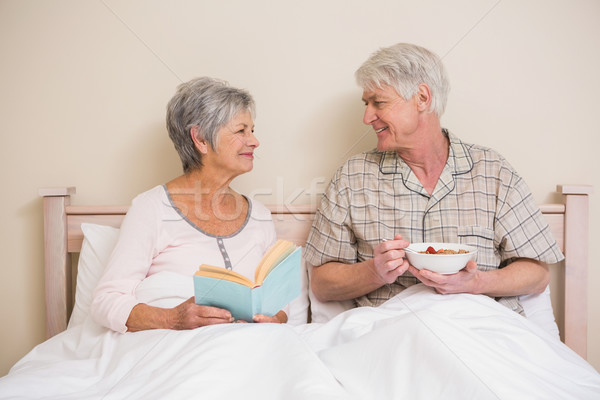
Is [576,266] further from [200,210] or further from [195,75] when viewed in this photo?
[195,75]

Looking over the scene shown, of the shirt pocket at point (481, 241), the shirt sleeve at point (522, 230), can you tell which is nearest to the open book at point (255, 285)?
the shirt pocket at point (481, 241)

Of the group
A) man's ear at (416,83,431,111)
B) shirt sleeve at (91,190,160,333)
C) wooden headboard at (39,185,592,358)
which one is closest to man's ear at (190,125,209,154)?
shirt sleeve at (91,190,160,333)

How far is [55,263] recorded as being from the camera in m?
1.81

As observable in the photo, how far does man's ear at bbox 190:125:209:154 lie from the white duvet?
0.63 m

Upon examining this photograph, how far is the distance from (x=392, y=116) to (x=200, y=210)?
701 millimetres

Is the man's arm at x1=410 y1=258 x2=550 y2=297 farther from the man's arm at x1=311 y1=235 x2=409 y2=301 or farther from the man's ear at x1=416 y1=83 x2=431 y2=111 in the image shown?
the man's ear at x1=416 y1=83 x2=431 y2=111

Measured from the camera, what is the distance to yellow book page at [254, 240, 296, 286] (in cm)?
122

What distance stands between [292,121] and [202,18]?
0.55 m

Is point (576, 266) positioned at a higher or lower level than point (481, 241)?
lower

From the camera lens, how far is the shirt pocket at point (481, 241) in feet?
5.08

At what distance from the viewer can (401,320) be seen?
1118mm

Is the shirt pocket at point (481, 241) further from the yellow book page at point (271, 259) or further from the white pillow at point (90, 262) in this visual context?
the white pillow at point (90, 262)

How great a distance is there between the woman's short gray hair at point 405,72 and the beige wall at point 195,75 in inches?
12.8

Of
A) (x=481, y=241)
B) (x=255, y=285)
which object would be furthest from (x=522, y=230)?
(x=255, y=285)
